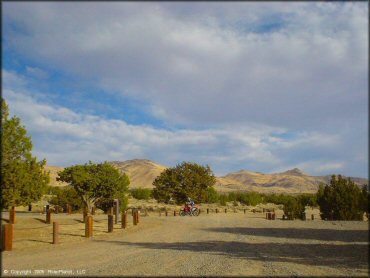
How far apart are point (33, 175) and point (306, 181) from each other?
171 meters

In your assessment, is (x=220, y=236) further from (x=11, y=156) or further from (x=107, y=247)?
(x=11, y=156)

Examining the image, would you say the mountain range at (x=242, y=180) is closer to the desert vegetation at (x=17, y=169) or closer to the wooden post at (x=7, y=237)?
the desert vegetation at (x=17, y=169)

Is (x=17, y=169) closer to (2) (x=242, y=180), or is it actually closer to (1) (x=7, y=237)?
(1) (x=7, y=237)

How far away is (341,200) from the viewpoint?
105 feet

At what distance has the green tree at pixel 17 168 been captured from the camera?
21.4 metres

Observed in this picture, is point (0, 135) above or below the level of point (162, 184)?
above

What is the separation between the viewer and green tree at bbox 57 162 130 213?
104ft

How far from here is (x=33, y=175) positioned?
904 inches

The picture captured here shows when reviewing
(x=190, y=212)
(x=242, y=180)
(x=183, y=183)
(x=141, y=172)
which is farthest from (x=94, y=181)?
(x=242, y=180)

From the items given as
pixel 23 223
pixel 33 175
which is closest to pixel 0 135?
pixel 33 175

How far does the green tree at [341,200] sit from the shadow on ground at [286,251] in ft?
57.0

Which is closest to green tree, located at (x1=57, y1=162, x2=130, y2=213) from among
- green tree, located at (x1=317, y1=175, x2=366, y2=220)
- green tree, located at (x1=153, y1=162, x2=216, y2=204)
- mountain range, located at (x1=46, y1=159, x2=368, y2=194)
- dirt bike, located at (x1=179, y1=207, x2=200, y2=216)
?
dirt bike, located at (x1=179, y1=207, x2=200, y2=216)

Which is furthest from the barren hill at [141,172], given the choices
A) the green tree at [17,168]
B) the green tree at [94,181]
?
the green tree at [17,168]

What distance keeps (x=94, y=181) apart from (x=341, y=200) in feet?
69.4
